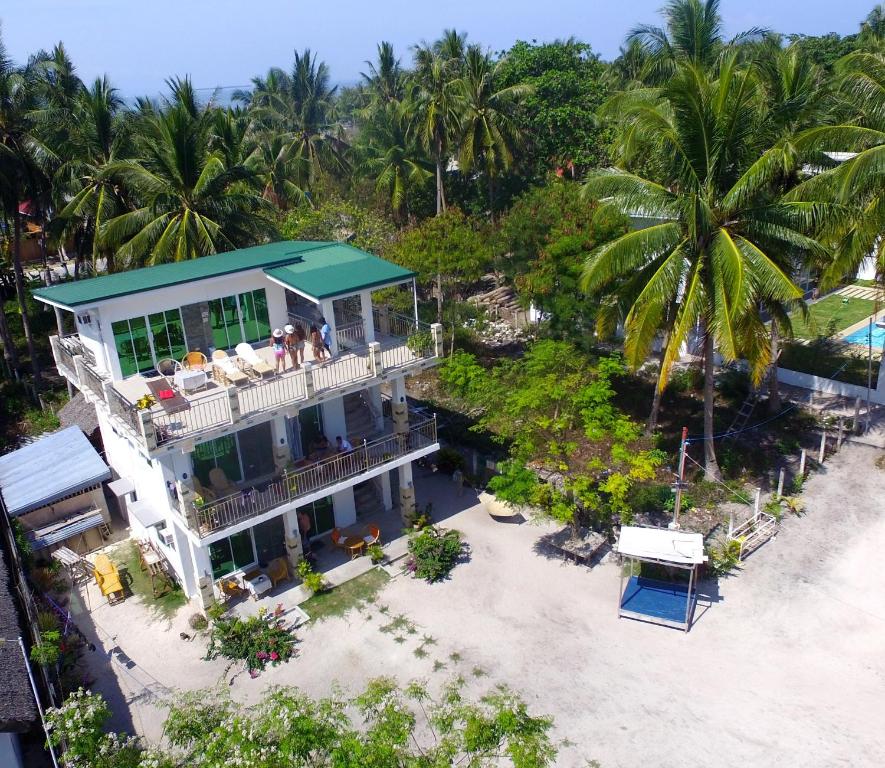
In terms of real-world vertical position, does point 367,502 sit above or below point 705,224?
below

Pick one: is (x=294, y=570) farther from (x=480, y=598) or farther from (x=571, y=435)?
(x=571, y=435)

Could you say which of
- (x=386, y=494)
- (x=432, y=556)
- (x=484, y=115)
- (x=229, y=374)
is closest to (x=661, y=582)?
(x=432, y=556)

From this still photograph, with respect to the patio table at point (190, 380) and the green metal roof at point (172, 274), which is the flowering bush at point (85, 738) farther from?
the green metal roof at point (172, 274)

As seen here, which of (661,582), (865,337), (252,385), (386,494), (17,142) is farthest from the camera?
(865,337)

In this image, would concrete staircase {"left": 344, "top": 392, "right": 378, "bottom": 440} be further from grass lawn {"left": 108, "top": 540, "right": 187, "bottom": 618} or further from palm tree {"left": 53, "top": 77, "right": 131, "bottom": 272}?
palm tree {"left": 53, "top": 77, "right": 131, "bottom": 272}

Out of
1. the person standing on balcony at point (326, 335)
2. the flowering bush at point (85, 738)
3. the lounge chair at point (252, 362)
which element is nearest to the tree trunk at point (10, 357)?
the lounge chair at point (252, 362)

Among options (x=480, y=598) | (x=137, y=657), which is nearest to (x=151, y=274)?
(x=137, y=657)

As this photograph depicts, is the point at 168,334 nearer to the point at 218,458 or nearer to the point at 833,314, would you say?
the point at 218,458
